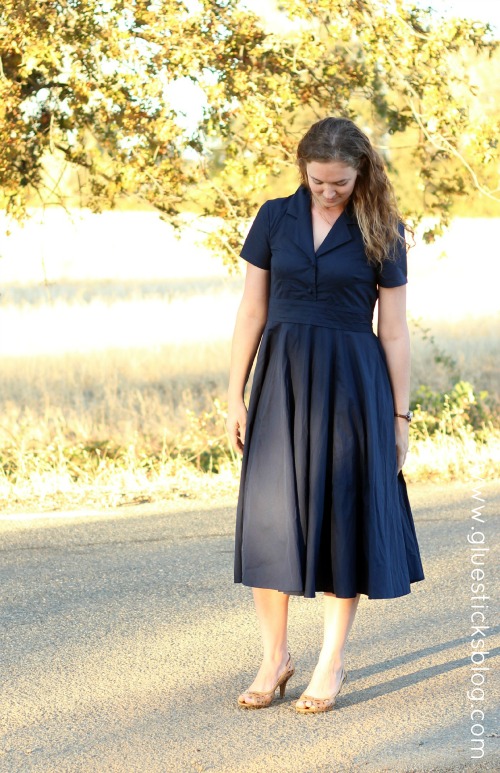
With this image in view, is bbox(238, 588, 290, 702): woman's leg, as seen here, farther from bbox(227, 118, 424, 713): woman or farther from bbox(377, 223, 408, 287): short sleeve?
bbox(377, 223, 408, 287): short sleeve

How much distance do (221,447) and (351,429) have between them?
199 inches

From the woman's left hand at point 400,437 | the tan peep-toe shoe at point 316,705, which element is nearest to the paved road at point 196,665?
the tan peep-toe shoe at point 316,705

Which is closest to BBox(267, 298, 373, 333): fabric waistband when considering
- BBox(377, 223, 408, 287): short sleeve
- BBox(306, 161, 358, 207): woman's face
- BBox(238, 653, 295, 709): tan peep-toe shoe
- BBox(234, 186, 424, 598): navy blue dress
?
BBox(234, 186, 424, 598): navy blue dress

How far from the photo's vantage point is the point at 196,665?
423 centimetres

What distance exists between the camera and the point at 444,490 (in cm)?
738

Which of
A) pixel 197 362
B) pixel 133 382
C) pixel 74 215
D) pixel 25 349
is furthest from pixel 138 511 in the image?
pixel 25 349

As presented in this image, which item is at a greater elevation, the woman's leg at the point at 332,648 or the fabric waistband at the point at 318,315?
the fabric waistband at the point at 318,315

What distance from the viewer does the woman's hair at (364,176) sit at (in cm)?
373

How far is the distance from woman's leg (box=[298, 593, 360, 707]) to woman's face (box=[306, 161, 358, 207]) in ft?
4.20

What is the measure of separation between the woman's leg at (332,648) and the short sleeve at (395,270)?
3.37 ft

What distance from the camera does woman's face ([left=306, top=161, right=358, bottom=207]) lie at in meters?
3.73

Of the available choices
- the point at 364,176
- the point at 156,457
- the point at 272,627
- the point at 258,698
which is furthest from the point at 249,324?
the point at 156,457

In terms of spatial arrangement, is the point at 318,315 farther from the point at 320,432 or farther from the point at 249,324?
the point at 320,432

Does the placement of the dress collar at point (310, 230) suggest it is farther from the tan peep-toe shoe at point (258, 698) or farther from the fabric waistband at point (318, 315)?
the tan peep-toe shoe at point (258, 698)
